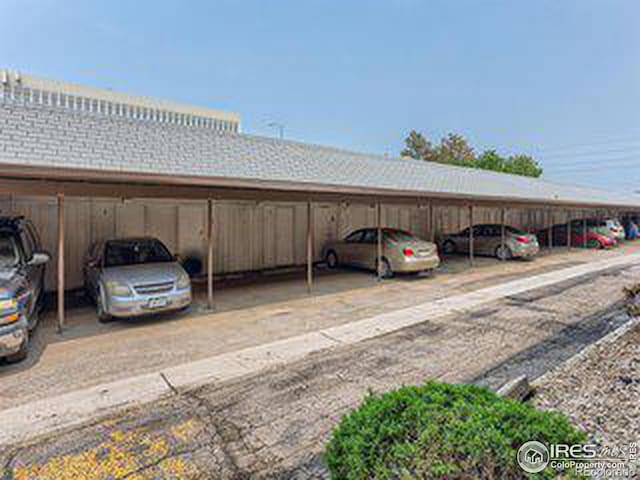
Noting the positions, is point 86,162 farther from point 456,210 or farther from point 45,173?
point 456,210

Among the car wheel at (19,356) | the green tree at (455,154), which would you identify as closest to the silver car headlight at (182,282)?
the car wheel at (19,356)

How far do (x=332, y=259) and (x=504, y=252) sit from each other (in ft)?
24.7

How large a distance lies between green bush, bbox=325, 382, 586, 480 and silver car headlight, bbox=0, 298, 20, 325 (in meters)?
4.24

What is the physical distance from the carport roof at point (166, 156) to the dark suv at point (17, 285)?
1.30m

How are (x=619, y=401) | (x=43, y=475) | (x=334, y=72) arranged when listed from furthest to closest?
(x=334, y=72) < (x=619, y=401) < (x=43, y=475)

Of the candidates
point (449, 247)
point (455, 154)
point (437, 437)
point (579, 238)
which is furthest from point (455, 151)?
point (437, 437)

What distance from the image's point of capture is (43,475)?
2.54 meters

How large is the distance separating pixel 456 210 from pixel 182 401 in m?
18.8

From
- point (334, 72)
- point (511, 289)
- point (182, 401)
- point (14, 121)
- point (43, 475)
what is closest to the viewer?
point (43, 475)

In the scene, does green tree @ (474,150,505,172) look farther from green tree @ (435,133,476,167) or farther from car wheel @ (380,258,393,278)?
car wheel @ (380,258,393,278)

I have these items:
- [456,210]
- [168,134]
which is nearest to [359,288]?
[168,134]

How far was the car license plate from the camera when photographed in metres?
6.07

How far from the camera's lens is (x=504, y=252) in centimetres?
1497

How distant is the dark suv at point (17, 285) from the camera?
13.7 ft
